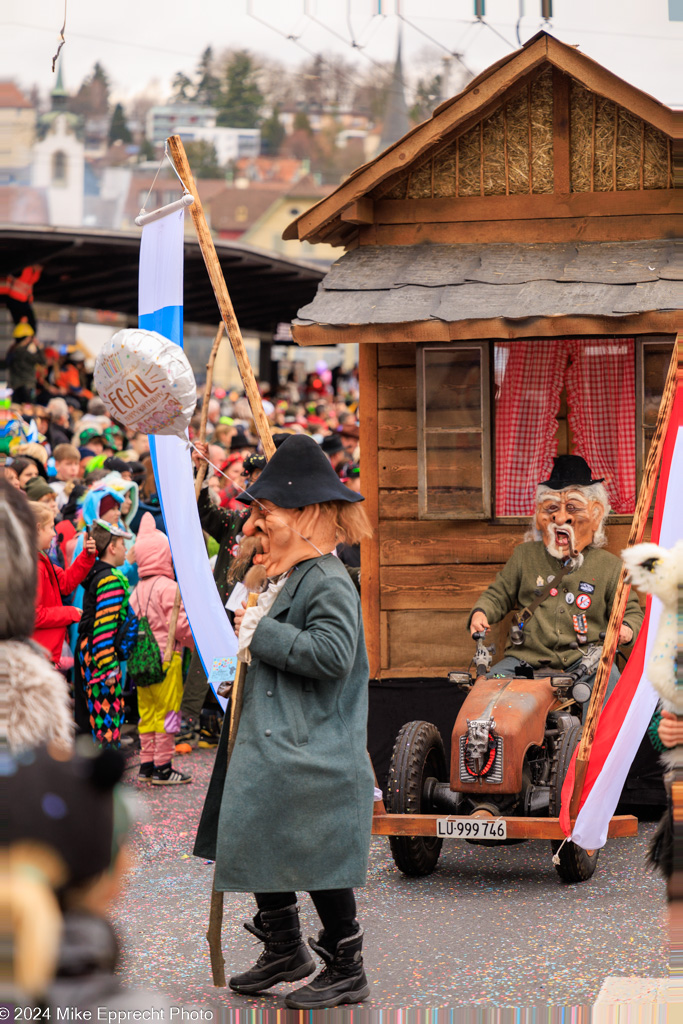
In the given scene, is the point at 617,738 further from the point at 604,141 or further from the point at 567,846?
the point at 604,141

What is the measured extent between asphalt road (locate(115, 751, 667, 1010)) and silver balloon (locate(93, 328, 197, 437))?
164cm

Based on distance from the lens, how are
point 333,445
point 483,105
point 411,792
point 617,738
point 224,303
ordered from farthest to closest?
point 333,445 → point 483,105 → point 411,792 → point 617,738 → point 224,303

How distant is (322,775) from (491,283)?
359 centimetres

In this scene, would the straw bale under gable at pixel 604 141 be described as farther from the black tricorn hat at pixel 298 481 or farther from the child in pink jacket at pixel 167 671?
the black tricorn hat at pixel 298 481

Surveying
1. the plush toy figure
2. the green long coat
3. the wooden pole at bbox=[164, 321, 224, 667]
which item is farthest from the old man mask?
the plush toy figure

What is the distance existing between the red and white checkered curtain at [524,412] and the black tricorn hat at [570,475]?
833 mm

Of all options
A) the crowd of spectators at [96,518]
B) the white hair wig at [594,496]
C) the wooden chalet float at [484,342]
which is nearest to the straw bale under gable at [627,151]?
the wooden chalet float at [484,342]

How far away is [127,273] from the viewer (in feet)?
52.4

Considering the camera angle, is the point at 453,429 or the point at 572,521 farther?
the point at 453,429

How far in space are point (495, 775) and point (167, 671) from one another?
242cm

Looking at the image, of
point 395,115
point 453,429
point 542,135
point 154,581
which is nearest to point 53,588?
point 154,581

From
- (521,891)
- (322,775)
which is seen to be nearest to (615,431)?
(521,891)

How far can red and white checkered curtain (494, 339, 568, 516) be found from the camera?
24.5 ft

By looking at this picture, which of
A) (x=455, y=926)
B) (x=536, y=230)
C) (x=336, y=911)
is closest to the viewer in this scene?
(x=336, y=911)
